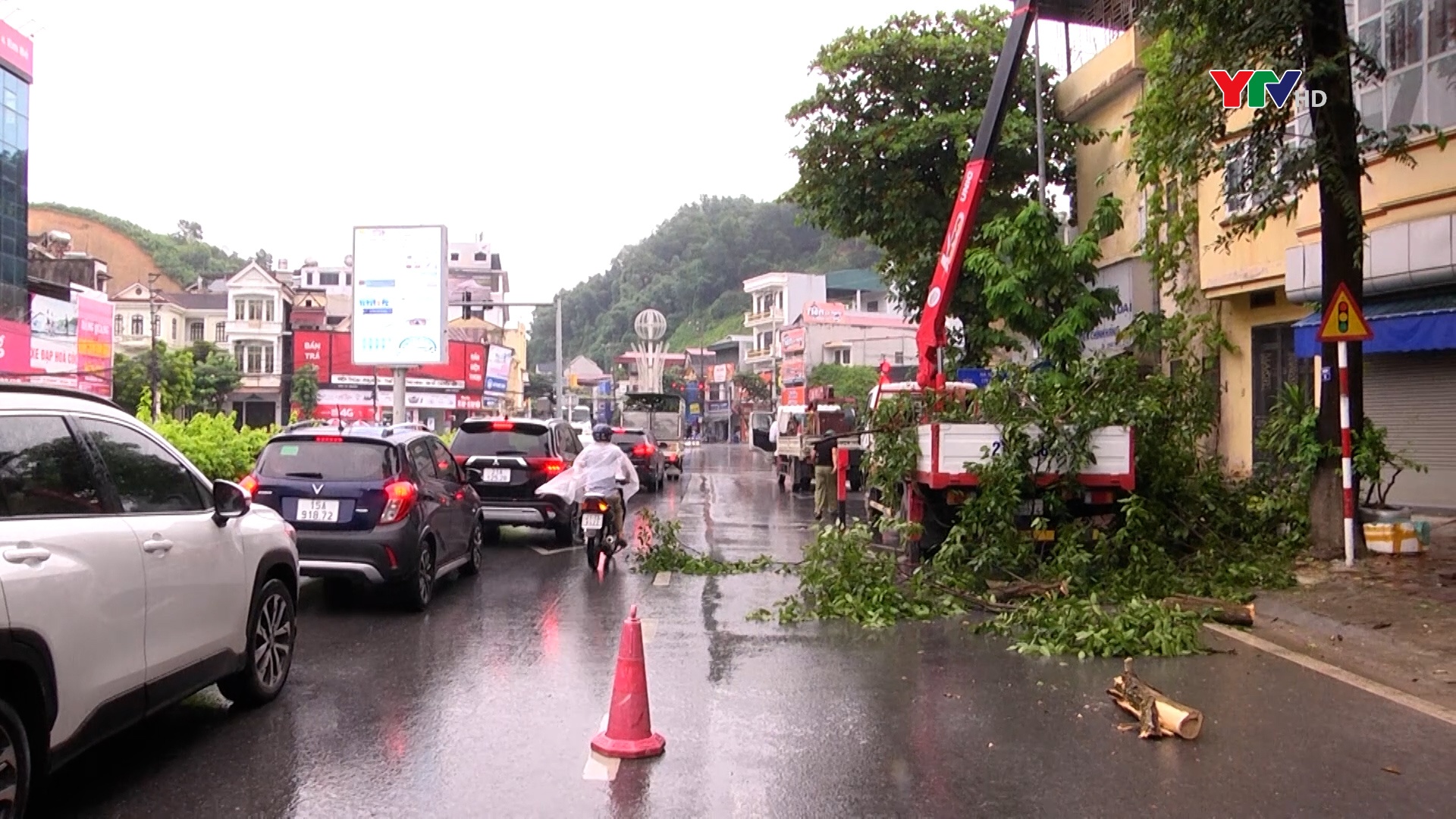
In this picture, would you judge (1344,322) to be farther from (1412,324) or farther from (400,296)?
(400,296)

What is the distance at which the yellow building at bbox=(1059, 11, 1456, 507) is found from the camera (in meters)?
12.8

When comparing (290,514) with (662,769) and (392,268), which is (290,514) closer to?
(662,769)

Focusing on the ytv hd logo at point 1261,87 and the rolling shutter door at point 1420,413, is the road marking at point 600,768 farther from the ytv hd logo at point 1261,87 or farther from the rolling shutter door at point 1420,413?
the rolling shutter door at point 1420,413

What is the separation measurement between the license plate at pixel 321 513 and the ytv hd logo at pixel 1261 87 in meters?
9.15

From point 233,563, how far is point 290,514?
3365 millimetres

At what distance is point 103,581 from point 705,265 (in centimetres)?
9925

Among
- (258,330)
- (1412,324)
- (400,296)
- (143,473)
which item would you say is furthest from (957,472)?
(258,330)

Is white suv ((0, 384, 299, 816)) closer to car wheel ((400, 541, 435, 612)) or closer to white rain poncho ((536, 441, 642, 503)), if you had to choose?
car wheel ((400, 541, 435, 612))

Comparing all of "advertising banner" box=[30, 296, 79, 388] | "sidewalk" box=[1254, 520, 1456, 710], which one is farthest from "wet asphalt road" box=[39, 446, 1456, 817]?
"advertising banner" box=[30, 296, 79, 388]

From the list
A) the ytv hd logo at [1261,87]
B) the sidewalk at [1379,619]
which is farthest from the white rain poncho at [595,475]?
the ytv hd logo at [1261,87]

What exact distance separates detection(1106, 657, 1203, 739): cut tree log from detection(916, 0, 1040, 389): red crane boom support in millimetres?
8984

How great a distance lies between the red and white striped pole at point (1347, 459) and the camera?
10.2 metres

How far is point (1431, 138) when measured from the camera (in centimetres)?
1263

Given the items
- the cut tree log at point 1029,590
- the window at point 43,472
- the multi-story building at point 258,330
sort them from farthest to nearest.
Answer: the multi-story building at point 258,330 → the cut tree log at point 1029,590 → the window at point 43,472
